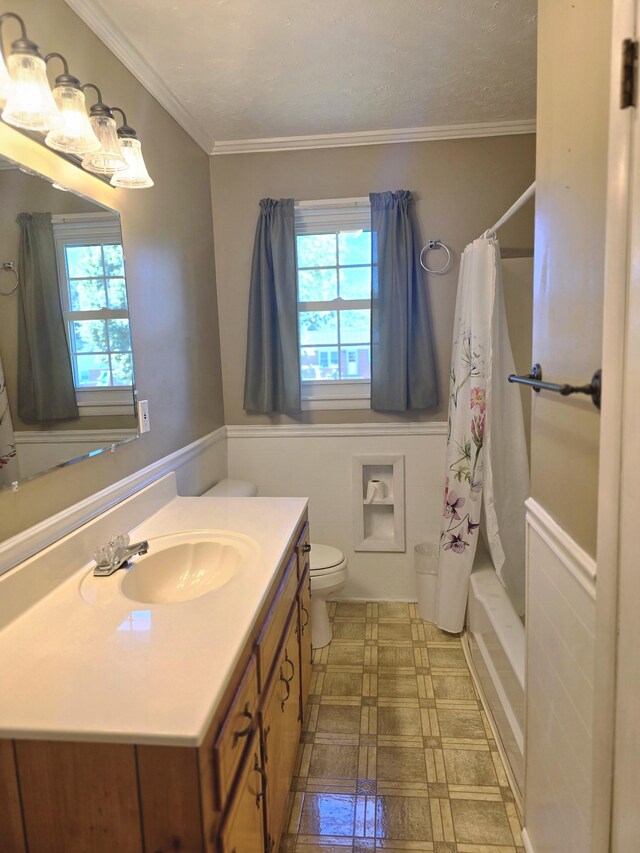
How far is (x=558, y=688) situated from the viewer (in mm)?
1202

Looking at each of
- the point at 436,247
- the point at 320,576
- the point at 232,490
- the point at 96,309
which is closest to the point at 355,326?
the point at 436,247

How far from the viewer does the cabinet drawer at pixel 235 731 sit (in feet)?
2.89

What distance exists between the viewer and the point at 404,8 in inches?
66.6

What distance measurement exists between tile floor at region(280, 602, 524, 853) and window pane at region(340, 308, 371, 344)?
1.57 m

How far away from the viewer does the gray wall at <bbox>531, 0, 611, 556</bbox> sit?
963 mm

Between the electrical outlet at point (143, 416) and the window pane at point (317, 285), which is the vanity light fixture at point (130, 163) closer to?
the electrical outlet at point (143, 416)

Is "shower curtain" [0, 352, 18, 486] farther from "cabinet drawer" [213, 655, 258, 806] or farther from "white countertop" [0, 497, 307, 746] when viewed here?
"cabinet drawer" [213, 655, 258, 806]

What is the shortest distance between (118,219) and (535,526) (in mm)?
1602

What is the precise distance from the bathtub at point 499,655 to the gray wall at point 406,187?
964mm

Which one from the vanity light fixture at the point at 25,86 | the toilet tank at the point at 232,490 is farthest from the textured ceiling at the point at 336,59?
the toilet tank at the point at 232,490

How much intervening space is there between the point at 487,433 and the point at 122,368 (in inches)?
59.4

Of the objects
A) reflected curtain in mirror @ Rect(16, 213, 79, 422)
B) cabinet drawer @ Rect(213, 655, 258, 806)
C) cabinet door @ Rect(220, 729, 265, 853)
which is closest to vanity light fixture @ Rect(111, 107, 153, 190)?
reflected curtain in mirror @ Rect(16, 213, 79, 422)

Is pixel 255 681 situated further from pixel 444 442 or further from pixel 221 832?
pixel 444 442

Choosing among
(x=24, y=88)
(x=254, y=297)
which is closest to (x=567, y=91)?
(x=24, y=88)
